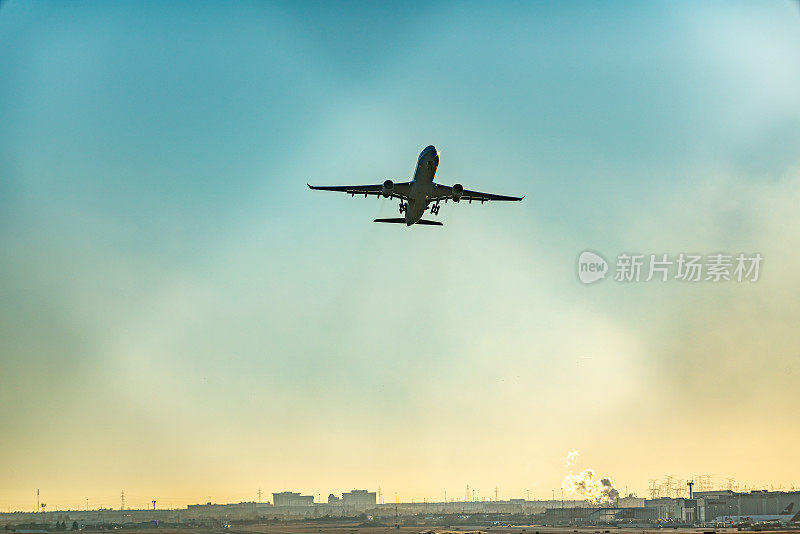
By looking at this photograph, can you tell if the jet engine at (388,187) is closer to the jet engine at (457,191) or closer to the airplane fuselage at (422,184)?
the airplane fuselage at (422,184)

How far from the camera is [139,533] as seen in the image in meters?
156

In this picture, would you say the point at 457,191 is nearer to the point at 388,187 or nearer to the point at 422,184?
the point at 422,184

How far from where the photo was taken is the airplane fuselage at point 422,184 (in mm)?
94706

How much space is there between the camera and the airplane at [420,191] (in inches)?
3770

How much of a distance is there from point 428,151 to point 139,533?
344 feet

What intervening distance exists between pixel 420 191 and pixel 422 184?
57.6 inches

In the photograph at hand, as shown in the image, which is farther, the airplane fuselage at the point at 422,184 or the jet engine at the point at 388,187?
the jet engine at the point at 388,187

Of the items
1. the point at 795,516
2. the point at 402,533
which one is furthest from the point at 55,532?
the point at 795,516

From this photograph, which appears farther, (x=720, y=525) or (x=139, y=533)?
(x=720, y=525)

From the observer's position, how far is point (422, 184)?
320ft

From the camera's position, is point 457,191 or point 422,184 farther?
point 457,191

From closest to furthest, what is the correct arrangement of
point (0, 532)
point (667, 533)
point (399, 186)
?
point (399, 186) → point (0, 532) → point (667, 533)

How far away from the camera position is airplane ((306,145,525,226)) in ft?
314

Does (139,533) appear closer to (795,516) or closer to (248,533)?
(248,533)
